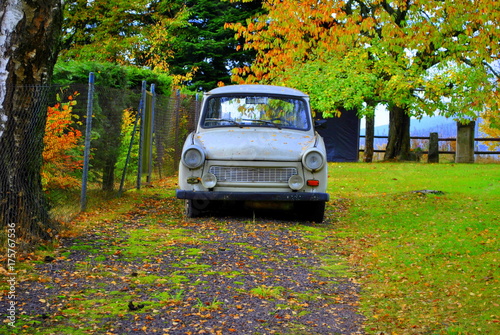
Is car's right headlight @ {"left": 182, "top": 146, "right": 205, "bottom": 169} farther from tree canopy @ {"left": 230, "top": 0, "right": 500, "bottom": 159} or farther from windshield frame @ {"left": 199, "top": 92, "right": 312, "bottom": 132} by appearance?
tree canopy @ {"left": 230, "top": 0, "right": 500, "bottom": 159}

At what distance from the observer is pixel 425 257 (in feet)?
25.6

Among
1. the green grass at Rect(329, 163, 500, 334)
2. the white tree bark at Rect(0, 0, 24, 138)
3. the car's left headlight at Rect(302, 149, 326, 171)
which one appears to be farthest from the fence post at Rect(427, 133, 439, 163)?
the white tree bark at Rect(0, 0, 24, 138)

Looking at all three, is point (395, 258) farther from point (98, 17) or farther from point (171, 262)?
point (98, 17)

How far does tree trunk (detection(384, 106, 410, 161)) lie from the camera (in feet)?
95.3

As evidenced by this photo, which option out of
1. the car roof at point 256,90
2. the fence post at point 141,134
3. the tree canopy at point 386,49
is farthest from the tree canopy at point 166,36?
the car roof at point 256,90

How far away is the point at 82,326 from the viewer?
4871 mm

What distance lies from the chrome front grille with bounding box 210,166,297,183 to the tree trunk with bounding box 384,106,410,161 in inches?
789

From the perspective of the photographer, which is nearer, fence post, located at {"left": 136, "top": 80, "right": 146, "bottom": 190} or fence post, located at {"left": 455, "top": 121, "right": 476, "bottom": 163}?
fence post, located at {"left": 136, "top": 80, "right": 146, "bottom": 190}

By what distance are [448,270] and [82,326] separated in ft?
13.0

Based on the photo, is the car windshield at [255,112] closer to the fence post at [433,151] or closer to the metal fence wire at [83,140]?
the metal fence wire at [83,140]

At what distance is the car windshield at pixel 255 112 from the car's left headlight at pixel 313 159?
124cm

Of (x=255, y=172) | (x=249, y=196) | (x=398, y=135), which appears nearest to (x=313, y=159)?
(x=255, y=172)

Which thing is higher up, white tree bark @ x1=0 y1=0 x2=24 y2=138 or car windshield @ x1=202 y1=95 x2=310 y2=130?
white tree bark @ x1=0 y1=0 x2=24 y2=138

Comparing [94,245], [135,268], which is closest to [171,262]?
A: [135,268]
